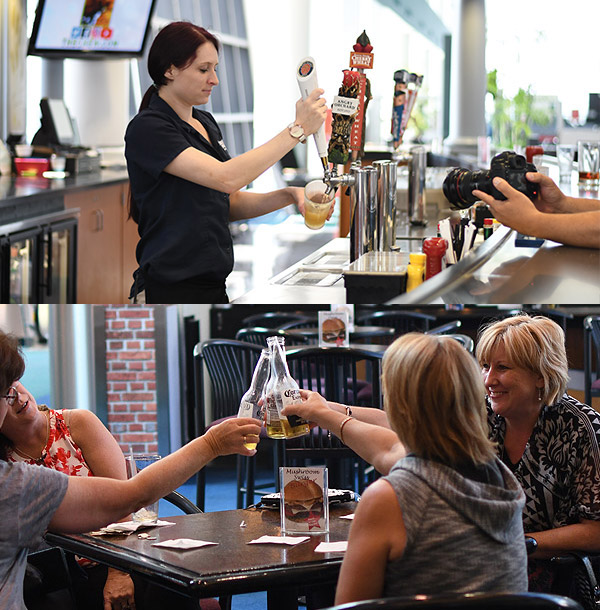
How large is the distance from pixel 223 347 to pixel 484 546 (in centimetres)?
256

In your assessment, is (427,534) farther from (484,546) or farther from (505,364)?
(505,364)

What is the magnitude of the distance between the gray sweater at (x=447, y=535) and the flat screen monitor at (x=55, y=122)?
5819mm

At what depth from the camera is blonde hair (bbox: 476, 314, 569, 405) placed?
2246 millimetres

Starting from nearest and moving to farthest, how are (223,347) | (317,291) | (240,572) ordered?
(240,572), (317,291), (223,347)

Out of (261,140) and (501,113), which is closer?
(261,140)

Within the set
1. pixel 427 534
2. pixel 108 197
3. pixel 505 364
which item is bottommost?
pixel 427 534

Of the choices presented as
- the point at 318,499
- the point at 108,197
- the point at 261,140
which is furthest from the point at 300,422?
the point at 261,140

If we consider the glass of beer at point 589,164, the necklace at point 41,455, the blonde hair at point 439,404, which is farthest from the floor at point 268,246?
the blonde hair at point 439,404

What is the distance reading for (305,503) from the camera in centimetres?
210

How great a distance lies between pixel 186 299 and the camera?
3.12 metres

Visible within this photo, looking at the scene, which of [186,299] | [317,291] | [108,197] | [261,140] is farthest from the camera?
[261,140]

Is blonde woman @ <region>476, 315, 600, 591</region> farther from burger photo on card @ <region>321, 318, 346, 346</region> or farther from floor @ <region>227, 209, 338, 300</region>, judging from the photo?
floor @ <region>227, 209, 338, 300</region>

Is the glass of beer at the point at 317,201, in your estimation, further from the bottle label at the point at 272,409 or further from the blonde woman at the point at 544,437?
the bottle label at the point at 272,409

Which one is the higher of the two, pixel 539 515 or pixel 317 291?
pixel 317 291
